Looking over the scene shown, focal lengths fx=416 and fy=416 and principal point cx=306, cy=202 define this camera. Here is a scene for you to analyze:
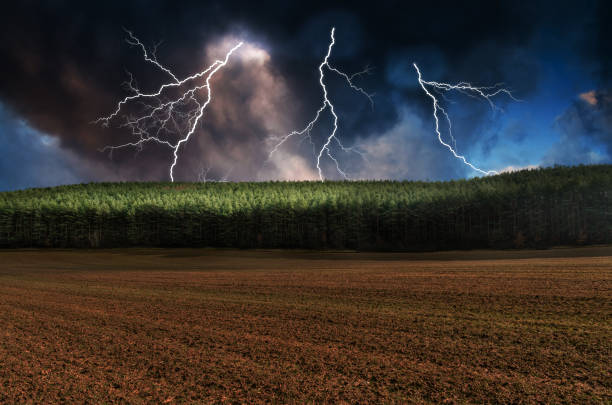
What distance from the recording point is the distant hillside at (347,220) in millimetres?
51156

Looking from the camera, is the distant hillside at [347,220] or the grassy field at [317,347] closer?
the grassy field at [317,347]

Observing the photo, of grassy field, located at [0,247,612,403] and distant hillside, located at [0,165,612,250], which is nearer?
grassy field, located at [0,247,612,403]

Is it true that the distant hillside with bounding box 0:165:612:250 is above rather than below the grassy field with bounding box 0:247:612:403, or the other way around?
above

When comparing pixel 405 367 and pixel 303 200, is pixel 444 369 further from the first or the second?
pixel 303 200

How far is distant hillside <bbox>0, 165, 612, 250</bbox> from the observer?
51156 millimetres

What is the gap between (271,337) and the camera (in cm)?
743

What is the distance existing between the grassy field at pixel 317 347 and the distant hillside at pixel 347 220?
143 feet

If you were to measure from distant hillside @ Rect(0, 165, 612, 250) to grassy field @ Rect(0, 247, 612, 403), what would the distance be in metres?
43.6

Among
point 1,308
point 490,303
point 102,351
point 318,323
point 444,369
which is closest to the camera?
point 444,369

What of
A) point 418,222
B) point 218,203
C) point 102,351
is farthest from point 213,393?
point 218,203

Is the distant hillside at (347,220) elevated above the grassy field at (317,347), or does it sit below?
above

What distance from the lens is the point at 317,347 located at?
6.77 meters

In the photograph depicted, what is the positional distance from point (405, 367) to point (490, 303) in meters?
5.37

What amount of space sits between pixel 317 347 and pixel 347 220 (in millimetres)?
50876
